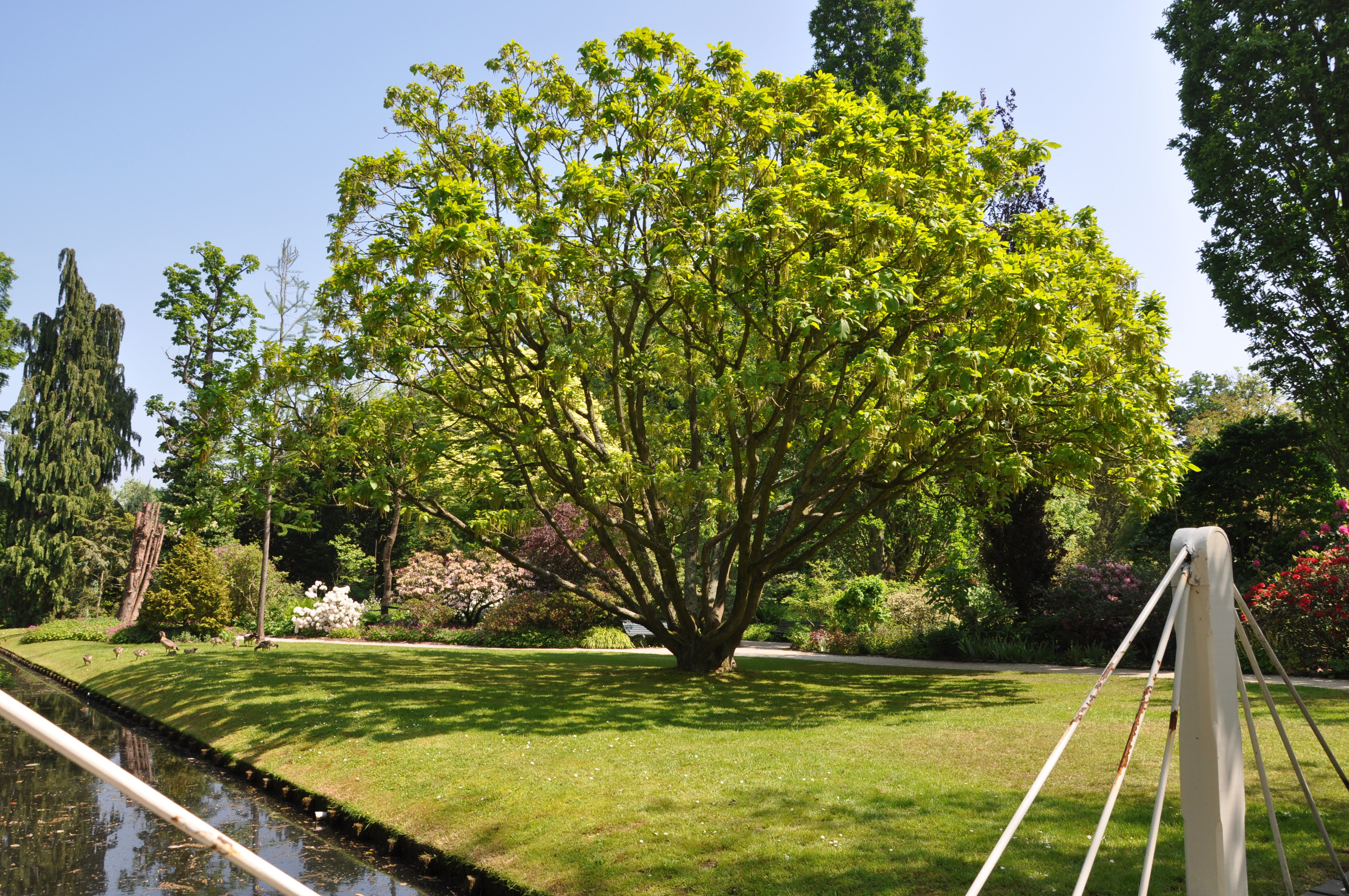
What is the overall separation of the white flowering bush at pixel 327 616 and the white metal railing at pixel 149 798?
25220 mm

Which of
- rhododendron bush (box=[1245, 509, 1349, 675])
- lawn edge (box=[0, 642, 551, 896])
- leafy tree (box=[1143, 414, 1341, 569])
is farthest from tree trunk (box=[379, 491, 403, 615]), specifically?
rhododendron bush (box=[1245, 509, 1349, 675])

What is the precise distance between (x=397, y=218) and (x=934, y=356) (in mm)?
8725

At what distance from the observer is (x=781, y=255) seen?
10.7 metres

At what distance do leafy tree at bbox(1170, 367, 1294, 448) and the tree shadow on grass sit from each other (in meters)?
6.15

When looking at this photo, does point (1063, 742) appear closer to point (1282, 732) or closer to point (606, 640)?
point (1282, 732)

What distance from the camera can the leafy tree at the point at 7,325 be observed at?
3728cm

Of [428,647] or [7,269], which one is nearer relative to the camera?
[428,647]

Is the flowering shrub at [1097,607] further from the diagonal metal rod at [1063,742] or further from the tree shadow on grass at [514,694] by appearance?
the diagonal metal rod at [1063,742]

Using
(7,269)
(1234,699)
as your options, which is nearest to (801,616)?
(1234,699)

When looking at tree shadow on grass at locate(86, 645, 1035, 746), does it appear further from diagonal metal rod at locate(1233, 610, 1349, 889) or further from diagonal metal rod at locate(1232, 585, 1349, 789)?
diagonal metal rod at locate(1232, 585, 1349, 789)

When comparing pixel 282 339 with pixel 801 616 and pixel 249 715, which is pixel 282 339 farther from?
pixel 801 616

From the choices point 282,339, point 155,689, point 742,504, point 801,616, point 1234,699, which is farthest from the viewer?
point 801,616

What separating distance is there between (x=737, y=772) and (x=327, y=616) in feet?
68.1

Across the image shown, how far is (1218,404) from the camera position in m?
47.9
